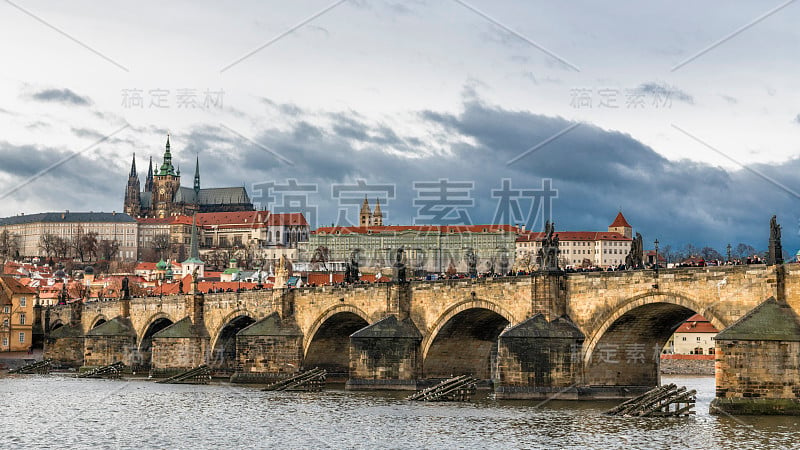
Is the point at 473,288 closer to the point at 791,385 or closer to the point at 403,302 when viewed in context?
the point at 403,302

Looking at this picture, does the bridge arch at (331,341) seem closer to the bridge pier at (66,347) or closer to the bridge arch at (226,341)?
the bridge arch at (226,341)

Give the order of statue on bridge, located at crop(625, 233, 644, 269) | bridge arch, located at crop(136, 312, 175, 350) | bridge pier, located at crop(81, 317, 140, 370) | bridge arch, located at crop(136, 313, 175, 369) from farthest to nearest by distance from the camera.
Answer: bridge arch, located at crop(136, 312, 175, 350) < bridge arch, located at crop(136, 313, 175, 369) < bridge pier, located at crop(81, 317, 140, 370) < statue on bridge, located at crop(625, 233, 644, 269)

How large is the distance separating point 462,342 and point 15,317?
61.4m

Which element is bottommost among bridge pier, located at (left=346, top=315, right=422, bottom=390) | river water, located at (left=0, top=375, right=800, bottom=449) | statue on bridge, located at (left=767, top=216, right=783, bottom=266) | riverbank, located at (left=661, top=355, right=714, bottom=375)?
river water, located at (left=0, top=375, right=800, bottom=449)

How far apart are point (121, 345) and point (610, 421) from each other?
49.6 metres

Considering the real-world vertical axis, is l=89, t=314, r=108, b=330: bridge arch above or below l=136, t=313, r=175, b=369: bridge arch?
above

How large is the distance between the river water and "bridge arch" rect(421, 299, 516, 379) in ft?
8.21

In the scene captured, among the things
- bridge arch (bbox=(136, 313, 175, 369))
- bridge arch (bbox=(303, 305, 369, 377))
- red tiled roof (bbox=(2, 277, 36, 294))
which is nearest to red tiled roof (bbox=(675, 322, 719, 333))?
bridge arch (bbox=(303, 305, 369, 377))

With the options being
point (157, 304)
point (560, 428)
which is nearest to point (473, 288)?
point (560, 428)

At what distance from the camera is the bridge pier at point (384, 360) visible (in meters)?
50.2

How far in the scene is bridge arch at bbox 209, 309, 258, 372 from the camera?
68688 millimetres

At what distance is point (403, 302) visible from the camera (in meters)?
53.0

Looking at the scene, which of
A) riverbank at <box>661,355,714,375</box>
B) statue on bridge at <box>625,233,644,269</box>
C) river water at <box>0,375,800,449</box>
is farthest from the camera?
riverbank at <box>661,355,714,375</box>

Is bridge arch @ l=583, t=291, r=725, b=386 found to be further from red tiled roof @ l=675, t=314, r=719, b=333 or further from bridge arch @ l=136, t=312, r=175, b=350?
red tiled roof @ l=675, t=314, r=719, b=333
